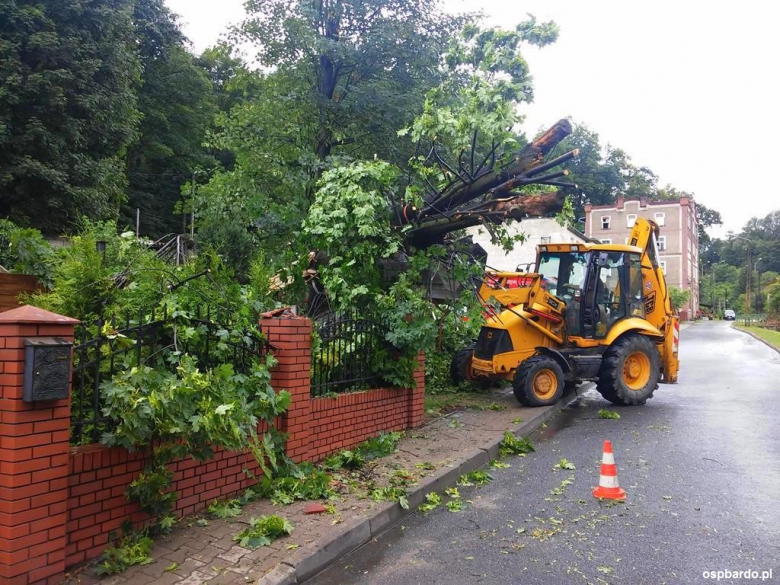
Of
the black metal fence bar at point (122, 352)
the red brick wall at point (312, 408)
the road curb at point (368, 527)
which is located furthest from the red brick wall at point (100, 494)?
the red brick wall at point (312, 408)

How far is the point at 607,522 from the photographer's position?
4.76 meters

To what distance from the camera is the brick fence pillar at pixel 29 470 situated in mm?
3211

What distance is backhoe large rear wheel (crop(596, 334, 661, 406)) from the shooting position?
33.7 ft

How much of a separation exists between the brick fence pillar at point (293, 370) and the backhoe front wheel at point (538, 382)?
4.89m

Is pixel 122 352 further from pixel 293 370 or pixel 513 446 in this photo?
pixel 513 446

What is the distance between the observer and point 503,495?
5.52 m

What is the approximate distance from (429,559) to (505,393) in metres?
7.48

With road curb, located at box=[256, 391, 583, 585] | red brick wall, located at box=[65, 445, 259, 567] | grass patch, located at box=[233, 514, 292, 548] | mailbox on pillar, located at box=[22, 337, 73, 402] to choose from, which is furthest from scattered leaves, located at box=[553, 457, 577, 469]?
mailbox on pillar, located at box=[22, 337, 73, 402]

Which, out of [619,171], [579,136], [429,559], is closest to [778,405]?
[429,559]

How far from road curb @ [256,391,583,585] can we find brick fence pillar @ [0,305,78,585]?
4.15 feet

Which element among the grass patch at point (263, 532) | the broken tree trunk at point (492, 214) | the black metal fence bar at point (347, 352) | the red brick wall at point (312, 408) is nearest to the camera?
the grass patch at point (263, 532)

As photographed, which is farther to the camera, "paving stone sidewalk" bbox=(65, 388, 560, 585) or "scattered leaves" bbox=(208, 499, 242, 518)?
"scattered leaves" bbox=(208, 499, 242, 518)

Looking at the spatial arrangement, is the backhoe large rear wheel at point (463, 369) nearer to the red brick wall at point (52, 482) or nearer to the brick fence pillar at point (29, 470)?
the red brick wall at point (52, 482)

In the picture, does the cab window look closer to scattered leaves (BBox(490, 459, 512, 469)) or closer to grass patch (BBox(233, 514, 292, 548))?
scattered leaves (BBox(490, 459, 512, 469))
